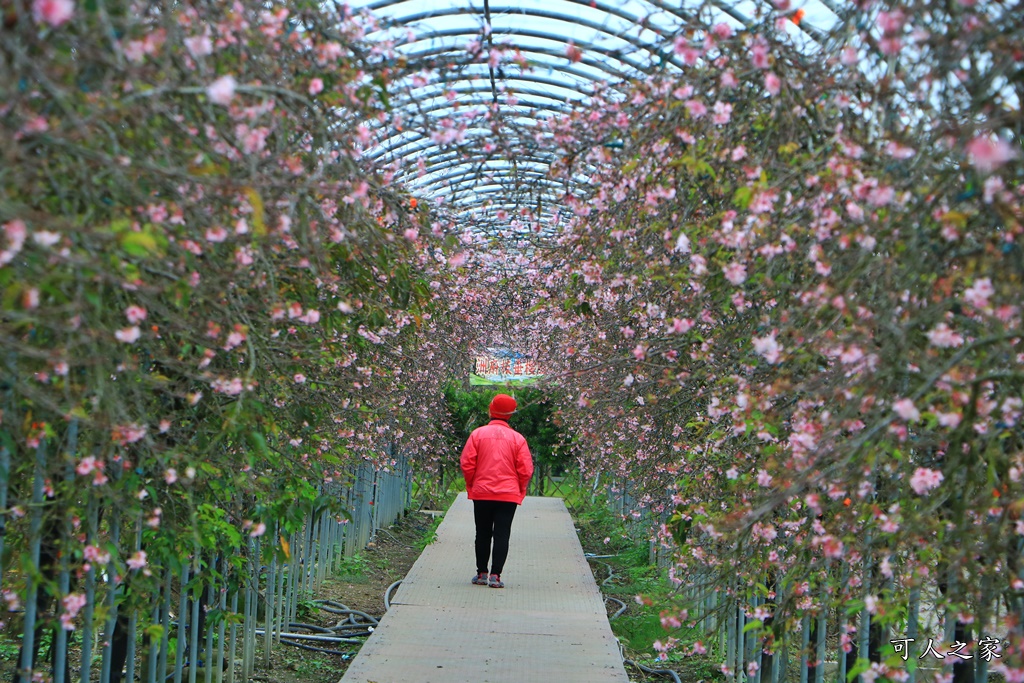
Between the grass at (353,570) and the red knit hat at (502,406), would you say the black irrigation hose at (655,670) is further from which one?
the grass at (353,570)

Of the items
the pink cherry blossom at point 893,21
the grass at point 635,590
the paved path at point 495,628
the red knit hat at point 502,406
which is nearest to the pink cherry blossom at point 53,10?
the pink cherry blossom at point 893,21

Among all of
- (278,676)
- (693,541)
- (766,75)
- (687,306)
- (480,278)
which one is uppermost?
(480,278)

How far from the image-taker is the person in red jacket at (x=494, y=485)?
680cm

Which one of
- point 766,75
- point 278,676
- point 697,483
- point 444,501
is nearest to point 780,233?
point 766,75

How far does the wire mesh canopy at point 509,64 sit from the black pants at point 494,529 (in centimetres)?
194

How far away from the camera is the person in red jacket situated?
6.80m

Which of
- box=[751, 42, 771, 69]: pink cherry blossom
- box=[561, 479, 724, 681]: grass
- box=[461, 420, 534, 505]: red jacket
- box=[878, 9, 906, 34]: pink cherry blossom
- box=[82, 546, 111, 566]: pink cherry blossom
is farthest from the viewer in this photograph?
box=[461, 420, 534, 505]: red jacket

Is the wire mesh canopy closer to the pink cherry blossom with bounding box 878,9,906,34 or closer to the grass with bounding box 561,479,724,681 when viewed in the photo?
the pink cherry blossom with bounding box 878,9,906,34

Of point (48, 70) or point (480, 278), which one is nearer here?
point (48, 70)

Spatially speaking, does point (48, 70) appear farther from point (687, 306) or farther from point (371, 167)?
point (687, 306)

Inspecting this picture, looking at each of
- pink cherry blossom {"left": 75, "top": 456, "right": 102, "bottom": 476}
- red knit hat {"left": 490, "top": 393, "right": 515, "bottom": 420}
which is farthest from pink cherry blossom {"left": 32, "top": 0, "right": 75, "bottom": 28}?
red knit hat {"left": 490, "top": 393, "right": 515, "bottom": 420}

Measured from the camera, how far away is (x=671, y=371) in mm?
3480

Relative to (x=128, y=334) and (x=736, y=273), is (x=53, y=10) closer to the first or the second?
(x=128, y=334)

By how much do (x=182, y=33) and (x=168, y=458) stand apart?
4.21ft
